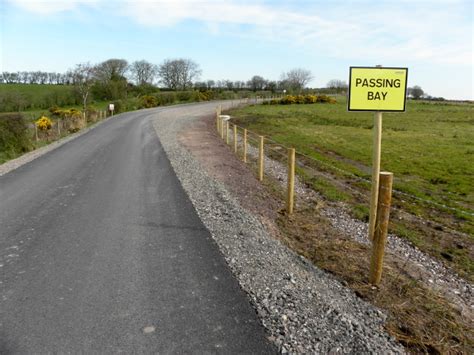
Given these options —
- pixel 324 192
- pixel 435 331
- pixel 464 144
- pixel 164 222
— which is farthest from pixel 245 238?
pixel 464 144

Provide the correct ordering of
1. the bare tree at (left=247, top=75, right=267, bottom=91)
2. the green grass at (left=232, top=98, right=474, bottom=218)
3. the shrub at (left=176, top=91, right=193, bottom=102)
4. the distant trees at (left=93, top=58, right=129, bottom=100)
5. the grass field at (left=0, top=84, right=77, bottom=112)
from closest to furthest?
the green grass at (left=232, top=98, right=474, bottom=218) < the grass field at (left=0, top=84, right=77, bottom=112) < the distant trees at (left=93, top=58, right=129, bottom=100) < the shrub at (left=176, top=91, right=193, bottom=102) < the bare tree at (left=247, top=75, right=267, bottom=91)

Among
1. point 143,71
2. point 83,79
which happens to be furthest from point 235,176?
point 143,71

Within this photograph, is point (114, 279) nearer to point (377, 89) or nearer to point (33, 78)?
point (377, 89)

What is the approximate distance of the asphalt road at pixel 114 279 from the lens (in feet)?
11.6

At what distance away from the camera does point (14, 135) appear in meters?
16.6

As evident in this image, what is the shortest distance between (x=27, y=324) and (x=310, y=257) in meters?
3.88

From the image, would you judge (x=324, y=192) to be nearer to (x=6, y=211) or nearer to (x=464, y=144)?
(x=6, y=211)

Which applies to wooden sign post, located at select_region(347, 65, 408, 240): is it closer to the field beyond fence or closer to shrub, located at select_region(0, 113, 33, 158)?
the field beyond fence

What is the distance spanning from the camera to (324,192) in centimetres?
1108

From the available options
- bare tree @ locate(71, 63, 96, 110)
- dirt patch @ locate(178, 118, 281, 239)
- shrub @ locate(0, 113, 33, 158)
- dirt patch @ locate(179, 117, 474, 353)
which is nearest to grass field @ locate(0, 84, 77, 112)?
bare tree @ locate(71, 63, 96, 110)

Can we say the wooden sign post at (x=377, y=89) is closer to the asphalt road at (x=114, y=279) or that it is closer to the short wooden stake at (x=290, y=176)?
the asphalt road at (x=114, y=279)

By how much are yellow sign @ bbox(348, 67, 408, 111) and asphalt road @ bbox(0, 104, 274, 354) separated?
9.73 feet

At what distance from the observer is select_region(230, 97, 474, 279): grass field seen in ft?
25.7

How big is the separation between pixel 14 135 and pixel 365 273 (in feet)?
55.3
